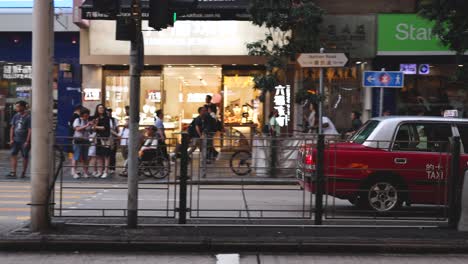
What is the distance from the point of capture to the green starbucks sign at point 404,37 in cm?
2030

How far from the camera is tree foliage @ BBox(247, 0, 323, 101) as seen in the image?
18.0 meters

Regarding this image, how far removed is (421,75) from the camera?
21219mm

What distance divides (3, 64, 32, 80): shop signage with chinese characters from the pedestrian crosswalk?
901cm

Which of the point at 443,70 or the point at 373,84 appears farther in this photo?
the point at 443,70

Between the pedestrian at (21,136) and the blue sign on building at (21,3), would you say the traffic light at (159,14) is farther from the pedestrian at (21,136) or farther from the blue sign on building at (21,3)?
the blue sign on building at (21,3)

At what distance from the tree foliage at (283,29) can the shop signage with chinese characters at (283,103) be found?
55.1 inches

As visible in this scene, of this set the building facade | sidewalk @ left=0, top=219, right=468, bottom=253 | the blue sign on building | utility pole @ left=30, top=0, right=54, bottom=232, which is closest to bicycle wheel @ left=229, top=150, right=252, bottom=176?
sidewalk @ left=0, top=219, right=468, bottom=253

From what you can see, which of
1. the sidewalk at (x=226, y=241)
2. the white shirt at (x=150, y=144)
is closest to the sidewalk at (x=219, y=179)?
the white shirt at (x=150, y=144)

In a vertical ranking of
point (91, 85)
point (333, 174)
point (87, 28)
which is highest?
point (87, 28)

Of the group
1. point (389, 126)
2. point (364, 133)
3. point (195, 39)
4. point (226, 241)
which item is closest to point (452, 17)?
point (389, 126)

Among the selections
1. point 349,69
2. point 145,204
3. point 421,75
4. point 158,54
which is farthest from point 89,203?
point 421,75

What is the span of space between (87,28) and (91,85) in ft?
6.64

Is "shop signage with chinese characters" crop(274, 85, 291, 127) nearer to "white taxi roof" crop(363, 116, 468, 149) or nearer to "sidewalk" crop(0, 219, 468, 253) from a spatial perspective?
"white taxi roof" crop(363, 116, 468, 149)

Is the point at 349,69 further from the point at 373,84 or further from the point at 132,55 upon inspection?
the point at 132,55
